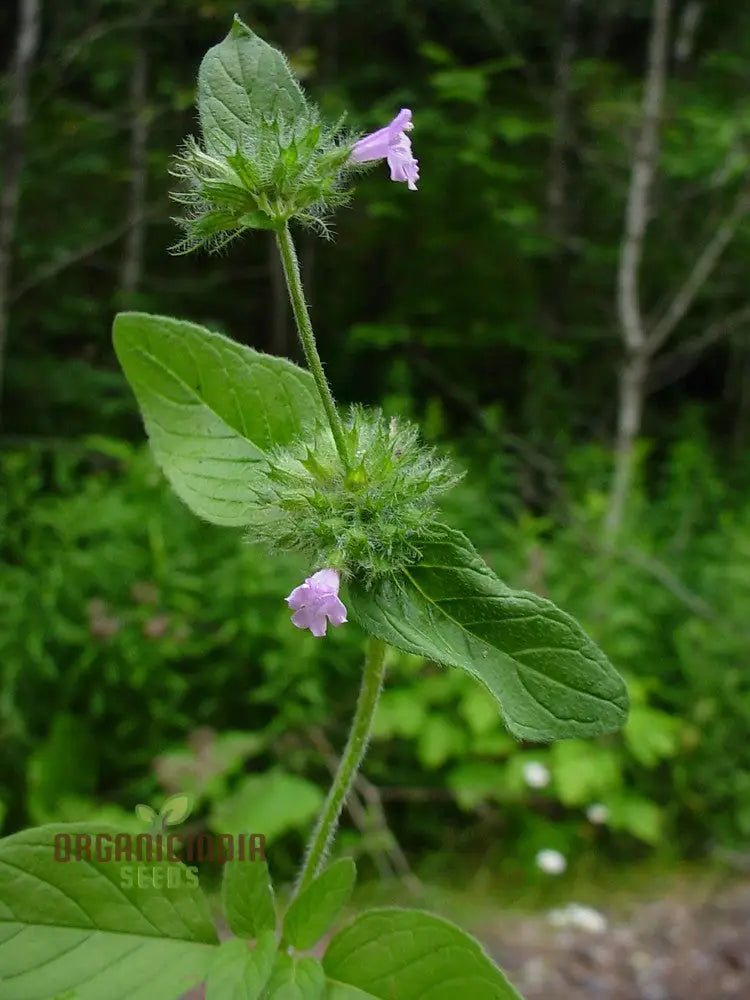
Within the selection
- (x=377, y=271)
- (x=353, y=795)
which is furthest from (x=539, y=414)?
(x=353, y=795)

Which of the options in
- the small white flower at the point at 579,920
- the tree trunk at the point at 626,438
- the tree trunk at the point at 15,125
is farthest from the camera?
the tree trunk at the point at 626,438

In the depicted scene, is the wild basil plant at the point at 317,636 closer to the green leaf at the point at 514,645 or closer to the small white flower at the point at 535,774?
the green leaf at the point at 514,645

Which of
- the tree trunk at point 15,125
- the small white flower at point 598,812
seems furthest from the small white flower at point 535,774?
the tree trunk at point 15,125

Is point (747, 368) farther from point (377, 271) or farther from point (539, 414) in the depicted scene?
point (377, 271)

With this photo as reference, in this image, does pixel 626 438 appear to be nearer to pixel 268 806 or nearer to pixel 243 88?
pixel 268 806

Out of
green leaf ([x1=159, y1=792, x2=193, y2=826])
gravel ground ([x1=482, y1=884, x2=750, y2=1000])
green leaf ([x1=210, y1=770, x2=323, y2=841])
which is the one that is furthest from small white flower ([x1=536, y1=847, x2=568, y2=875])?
green leaf ([x1=159, y1=792, x2=193, y2=826])

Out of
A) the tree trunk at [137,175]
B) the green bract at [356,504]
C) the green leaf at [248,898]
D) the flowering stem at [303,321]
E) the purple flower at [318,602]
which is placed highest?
the tree trunk at [137,175]

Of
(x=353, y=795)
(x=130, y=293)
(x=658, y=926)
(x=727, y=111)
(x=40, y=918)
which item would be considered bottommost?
(x=40, y=918)
